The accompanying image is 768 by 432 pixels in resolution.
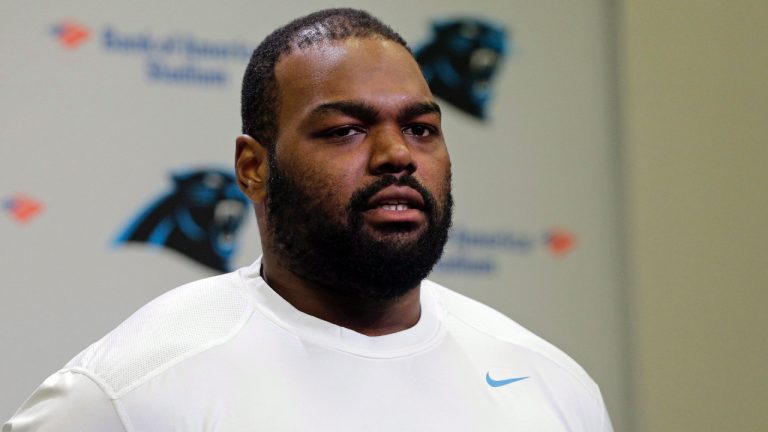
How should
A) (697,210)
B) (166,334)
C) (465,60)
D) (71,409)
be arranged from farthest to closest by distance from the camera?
(697,210) < (465,60) < (166,334) < (71,409)

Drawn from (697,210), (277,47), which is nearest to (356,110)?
(277,47)

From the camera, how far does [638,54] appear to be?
3303 millimetres

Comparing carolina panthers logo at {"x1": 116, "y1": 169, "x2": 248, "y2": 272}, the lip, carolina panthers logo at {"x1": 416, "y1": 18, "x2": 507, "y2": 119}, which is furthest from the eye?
carolina panthers logo at {"x1": 416, "y1": 18, "x2": 507, "y2": 119}

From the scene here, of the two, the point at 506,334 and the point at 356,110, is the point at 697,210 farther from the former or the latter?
the point at 356,110

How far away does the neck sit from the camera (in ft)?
5.23

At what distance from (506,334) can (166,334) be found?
569 millimetres

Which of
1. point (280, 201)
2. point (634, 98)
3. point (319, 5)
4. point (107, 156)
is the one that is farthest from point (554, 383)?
point (634, 98)

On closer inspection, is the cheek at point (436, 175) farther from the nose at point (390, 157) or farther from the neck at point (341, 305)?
the neck at point (341, 305)

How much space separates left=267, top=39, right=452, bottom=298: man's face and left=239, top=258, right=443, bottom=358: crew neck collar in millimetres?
57

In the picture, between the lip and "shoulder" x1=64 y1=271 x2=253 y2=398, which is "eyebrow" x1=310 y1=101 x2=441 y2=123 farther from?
"shoulder" x1=64 y1=271 x2=253 y2=398

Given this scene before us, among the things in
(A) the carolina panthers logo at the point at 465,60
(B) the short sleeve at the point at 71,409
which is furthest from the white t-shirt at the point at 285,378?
(A) the carolina panthers logo at the point at 465,60

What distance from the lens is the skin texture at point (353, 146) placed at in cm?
152

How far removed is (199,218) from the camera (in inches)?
107

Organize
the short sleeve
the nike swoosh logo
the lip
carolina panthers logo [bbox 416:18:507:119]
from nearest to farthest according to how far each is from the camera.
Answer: the short sleeve < the lip < the nike swoosh logo < carolina panthers logo [bbox 416:18:507:119]
